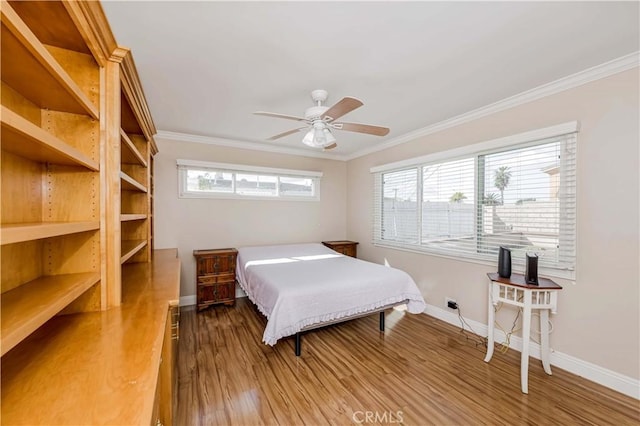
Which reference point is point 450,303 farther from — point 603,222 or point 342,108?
point 342,108

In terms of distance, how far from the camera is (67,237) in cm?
131

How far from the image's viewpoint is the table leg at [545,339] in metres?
2.23

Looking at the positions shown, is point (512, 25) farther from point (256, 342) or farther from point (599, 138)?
point (256, 342)

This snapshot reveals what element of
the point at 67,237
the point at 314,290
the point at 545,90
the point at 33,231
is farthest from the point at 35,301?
the point at 545,90

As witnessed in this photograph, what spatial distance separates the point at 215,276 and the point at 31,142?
9.73ft

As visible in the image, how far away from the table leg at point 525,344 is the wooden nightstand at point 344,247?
2804 mm

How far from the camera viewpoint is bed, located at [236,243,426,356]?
2.31m

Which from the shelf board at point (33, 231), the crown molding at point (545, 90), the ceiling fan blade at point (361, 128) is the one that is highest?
the crown molding at point (545, 90)

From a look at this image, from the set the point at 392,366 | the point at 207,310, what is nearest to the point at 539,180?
the point at 392,366

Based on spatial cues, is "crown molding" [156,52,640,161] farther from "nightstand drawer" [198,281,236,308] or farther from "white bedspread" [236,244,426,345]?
"nightstand drawer" [198,281,236,308]

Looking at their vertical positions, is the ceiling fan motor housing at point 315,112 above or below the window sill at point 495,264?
above

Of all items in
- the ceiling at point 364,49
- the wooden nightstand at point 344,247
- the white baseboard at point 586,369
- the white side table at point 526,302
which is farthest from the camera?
the wooden nightstand at point 344,247

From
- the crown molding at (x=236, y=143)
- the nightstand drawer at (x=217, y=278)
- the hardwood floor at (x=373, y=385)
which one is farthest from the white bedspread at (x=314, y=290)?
the crown molding at (x=236, y=143)

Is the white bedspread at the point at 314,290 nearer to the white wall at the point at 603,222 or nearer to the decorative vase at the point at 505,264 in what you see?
the decorative vase at the point at 505,264
